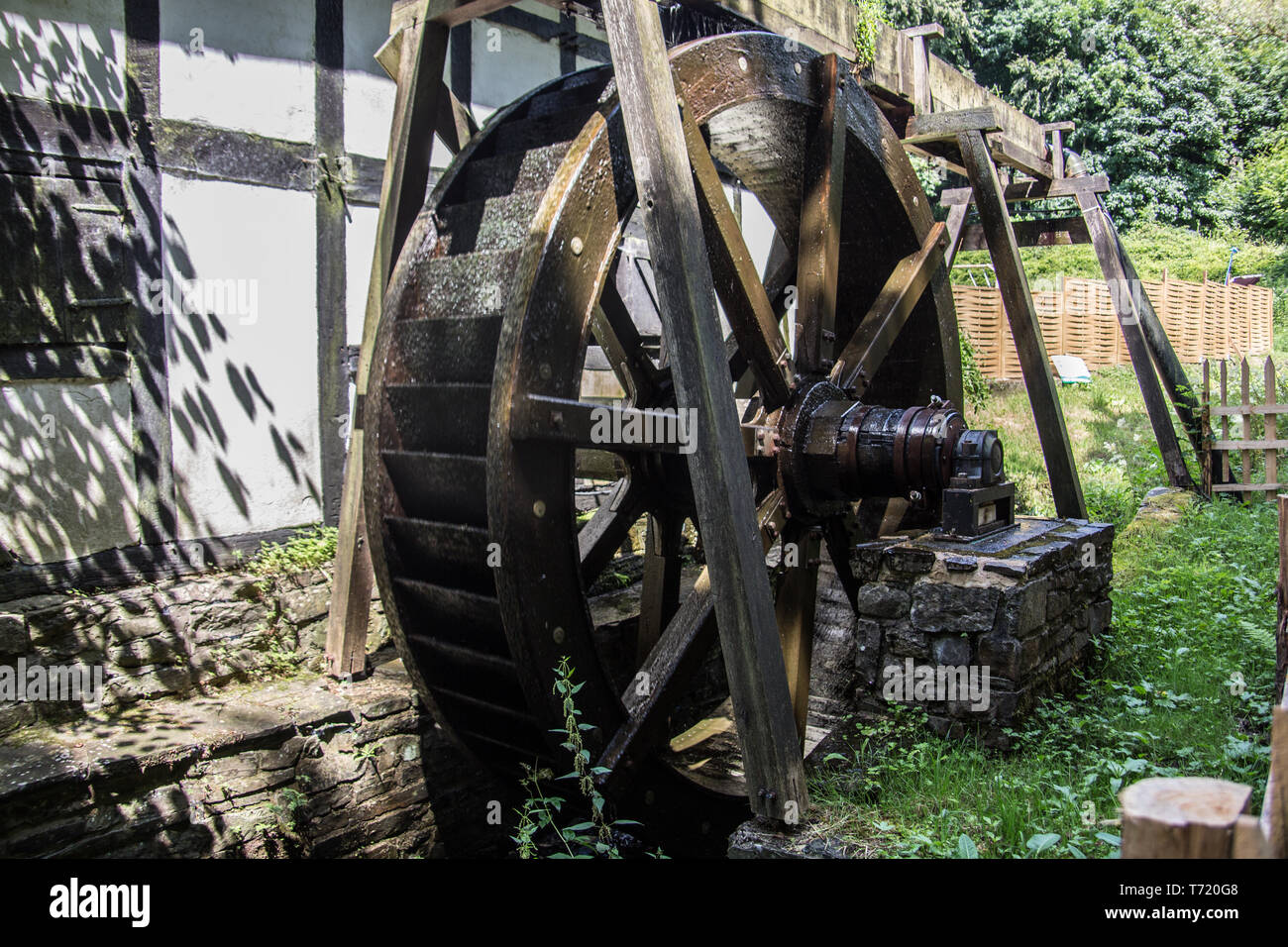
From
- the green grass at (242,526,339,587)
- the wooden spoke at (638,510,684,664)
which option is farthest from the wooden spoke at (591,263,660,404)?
the green grass at (242,526,339,587)

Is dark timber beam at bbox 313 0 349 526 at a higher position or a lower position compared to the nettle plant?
higher

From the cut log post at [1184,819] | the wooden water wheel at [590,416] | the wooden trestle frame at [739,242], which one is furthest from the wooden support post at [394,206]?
the cut log post at [1184,819]

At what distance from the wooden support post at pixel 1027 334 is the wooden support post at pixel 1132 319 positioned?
8.17ft

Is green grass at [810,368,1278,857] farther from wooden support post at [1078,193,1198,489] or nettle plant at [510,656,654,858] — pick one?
wooden support post at [1078,193,1198,489]

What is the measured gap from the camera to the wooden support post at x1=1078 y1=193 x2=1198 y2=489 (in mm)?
7535

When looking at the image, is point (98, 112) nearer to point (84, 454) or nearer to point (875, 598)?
point (84, 454)

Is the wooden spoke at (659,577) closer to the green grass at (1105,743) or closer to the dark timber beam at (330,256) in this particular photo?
the green grass at (1105,743)

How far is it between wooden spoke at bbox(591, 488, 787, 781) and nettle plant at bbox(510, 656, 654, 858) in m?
0.13

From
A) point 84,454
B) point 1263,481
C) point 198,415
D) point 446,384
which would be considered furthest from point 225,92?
point 1263,481

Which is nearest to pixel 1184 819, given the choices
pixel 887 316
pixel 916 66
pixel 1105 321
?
pixel 887 316

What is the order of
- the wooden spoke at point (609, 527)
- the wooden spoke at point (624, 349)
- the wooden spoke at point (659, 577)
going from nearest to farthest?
the wooden spoke at point (609, 527) < the wooden spoke at point (624, 349) < the wooden spoke at point (659, 577)

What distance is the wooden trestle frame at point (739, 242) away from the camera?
297 cm
